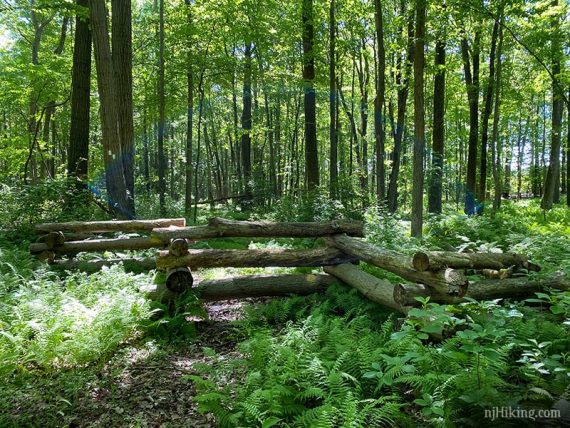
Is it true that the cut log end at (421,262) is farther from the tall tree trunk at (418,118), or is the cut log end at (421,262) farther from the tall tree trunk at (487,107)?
the tall tree trunk at (487,107)

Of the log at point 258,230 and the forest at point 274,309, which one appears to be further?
the log at point 258,230

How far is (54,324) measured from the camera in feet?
13.9

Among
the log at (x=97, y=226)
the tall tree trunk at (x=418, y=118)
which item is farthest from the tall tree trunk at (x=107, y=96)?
the tall tree trunk at (x=418, y=118)

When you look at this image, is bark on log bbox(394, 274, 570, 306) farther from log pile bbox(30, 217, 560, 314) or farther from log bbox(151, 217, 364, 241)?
log bbox(151, 217, 364, 241)

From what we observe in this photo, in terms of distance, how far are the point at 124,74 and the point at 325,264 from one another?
33.2ft

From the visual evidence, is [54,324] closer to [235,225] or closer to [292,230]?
[235,225]

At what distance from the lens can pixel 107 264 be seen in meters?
8.17

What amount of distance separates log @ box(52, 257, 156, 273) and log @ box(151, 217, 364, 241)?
1446 mm

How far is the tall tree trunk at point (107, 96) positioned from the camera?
10.2 metres

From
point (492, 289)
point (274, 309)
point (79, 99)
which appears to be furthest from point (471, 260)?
point (79, 99)

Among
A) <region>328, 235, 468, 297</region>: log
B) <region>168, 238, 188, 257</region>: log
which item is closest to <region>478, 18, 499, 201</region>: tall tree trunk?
<region>328, 235, 468, 297</region>: log

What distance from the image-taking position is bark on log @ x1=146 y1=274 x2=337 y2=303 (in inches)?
235

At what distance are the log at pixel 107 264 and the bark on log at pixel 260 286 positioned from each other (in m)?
2.51

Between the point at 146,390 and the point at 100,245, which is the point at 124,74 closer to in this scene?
the point at 100,245
